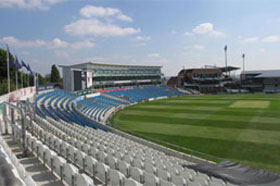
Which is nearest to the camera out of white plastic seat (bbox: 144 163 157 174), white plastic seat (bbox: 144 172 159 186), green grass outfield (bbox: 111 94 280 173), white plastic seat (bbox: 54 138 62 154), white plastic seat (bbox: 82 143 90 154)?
white plastic seat (bbox: 144 172 159 186)

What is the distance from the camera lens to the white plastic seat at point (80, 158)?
6.89 meters

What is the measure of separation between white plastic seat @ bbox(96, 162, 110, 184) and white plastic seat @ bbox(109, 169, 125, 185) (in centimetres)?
22

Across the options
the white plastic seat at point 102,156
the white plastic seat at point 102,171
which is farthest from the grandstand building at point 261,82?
the white plastic seat at point 102,171

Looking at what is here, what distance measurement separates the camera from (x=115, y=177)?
5457mm

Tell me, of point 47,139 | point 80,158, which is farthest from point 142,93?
point 80,158

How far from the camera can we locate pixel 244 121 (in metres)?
24.5

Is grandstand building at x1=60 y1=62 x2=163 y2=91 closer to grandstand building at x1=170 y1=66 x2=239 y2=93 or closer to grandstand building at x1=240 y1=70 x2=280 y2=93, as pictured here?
grandstand building at x1=170 y1=66 x2=239 y2=93

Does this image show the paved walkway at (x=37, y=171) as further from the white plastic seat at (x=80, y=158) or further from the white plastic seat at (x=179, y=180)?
the white plastic seat at (x=179, y=180)

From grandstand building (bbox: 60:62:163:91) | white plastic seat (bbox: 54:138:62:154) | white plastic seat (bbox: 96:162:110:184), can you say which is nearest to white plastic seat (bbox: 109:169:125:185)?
white plastic seat (bbox: 96:162:110:184)

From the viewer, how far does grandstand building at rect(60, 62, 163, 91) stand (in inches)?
1357

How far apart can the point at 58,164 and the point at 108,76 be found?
51.3m

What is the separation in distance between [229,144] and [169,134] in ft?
17.0

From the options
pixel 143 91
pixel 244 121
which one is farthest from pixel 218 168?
pixel 143 91

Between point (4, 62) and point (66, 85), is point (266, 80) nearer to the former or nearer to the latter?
point (66, 85)
